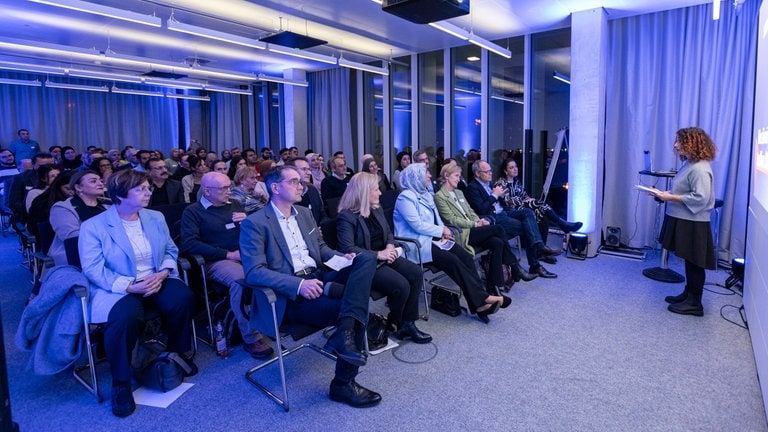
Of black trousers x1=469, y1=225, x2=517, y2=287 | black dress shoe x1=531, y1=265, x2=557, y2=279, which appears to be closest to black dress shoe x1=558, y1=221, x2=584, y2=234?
black dress shoe x1=531, y1=265, x2=557, y2=279

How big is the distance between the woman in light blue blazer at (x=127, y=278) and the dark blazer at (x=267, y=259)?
18.4 inches

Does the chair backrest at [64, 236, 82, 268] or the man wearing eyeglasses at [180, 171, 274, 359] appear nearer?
the chair backrest at [64, 236, 82, 268]

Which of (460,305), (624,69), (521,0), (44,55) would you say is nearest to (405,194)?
(460,305)

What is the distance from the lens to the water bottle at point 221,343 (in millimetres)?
3045

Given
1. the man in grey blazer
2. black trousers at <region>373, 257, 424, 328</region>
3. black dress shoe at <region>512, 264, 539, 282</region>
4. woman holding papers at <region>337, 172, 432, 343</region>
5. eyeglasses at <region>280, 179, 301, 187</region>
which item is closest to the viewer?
the man in grey blazer

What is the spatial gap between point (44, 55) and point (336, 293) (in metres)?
9.13

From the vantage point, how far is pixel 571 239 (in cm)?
573

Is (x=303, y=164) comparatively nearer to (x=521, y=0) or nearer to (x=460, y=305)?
(x=460, y=305)

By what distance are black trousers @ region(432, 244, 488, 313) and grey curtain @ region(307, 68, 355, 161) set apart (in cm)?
640

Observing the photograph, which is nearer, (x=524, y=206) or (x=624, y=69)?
(x=524, y=206)

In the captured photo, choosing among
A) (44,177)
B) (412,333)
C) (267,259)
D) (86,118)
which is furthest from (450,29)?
(86,118)

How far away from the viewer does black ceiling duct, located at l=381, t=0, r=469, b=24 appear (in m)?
3.52

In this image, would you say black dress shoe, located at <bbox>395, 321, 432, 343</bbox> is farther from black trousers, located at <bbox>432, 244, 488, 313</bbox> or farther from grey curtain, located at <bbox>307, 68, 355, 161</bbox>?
grey curtain, located at <bbox>307, 68, 355, 161</bbox>

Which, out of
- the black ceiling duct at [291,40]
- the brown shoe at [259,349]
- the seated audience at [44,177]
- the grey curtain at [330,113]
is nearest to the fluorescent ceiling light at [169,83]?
the grey curtain at [330,113]
